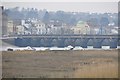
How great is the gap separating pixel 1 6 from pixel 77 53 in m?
2.19

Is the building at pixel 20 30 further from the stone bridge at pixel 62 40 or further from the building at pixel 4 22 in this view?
the building at pixel 4 22

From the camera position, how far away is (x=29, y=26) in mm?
8672

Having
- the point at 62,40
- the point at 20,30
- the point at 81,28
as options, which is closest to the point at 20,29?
the point at 20,30

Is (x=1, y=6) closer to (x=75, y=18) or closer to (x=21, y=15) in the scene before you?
(x=21, y=15)

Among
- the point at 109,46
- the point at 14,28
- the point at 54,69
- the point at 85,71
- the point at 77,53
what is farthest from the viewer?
the point at 14,28

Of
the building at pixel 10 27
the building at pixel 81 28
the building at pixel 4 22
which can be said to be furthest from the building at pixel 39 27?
the building at pixel 4 22

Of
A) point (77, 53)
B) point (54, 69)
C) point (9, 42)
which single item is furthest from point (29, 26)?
point (54, 69)

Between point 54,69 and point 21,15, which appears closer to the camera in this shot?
point 54,69

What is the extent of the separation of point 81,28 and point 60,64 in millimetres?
2004

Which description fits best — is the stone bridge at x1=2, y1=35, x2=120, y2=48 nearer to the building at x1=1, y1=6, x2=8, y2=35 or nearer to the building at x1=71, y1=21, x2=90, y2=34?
the building at x1=71, y1=21, x2=90, y2=34

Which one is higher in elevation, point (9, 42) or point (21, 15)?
point (21, 15)

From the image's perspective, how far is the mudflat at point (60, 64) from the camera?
5354 mm

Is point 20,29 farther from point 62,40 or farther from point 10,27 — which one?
point 62,40

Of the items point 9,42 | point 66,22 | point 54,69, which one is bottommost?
point 54,69
